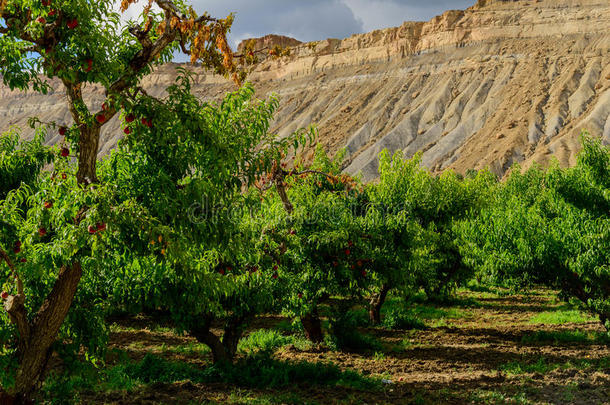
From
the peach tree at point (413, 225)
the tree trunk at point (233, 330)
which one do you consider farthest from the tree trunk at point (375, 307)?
the tree trunk at point (233, 330)

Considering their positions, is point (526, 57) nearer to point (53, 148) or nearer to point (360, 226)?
point (360, 226)

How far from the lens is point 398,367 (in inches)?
440

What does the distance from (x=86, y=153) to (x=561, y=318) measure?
63.7 ft

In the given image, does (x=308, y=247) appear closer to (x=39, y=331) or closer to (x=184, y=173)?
(x=184, y=173)

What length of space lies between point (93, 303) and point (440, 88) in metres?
104

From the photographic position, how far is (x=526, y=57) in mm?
100562

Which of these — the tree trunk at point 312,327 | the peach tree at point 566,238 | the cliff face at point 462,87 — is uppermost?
the cliff face at point 462,87

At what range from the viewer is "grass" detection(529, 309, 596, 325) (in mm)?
18250

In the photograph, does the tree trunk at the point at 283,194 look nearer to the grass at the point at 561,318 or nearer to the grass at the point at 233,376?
the grass at the point at 233,376

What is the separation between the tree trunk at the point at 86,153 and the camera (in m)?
5.52

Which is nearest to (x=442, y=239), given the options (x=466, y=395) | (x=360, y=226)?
(x=360, y=226)

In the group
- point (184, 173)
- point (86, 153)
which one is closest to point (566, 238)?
point (184, 173)

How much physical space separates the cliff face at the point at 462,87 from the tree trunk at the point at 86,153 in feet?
218

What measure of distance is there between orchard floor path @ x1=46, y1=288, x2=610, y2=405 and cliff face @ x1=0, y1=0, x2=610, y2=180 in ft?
193
